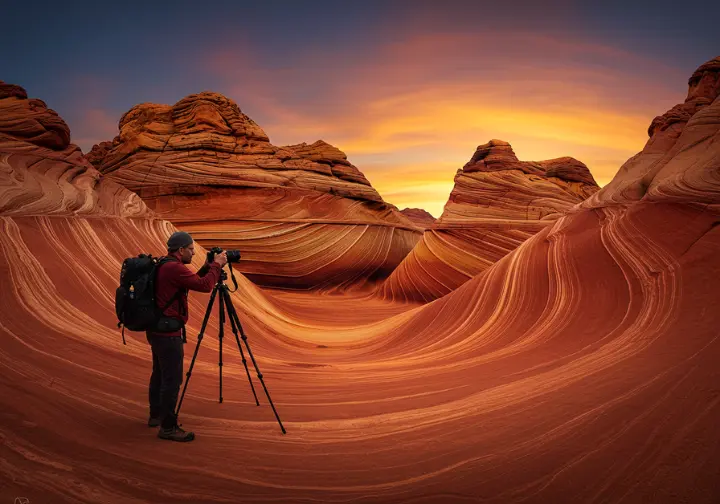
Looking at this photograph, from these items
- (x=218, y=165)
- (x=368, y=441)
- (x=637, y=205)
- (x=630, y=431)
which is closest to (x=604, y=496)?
(x=630, y=431)

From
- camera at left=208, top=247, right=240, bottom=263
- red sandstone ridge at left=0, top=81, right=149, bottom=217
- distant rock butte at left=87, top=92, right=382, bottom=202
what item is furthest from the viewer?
distant rock butte at left=87, top=92, right=382, bottom=202

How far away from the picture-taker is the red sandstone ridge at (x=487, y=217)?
1373cm

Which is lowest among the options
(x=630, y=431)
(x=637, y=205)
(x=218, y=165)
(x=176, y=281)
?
(x=630, y=431)

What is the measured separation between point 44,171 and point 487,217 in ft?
36.2

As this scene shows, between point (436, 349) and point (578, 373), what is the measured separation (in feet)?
8.19

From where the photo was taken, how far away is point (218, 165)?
56.2 feet

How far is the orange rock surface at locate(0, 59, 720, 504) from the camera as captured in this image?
2.70 meters

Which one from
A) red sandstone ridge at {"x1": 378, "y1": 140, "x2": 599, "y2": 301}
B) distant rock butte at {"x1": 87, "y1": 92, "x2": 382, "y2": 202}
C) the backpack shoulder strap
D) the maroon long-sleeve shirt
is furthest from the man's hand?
distant rock butte at {"x1": 87, "y1": 92, "x2": 382, "y2": 202}

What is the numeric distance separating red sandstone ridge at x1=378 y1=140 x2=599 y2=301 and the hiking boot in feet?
36.1

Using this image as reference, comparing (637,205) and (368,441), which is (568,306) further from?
(368,441)

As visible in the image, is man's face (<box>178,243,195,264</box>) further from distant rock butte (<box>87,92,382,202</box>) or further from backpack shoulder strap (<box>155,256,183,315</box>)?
distant rock butte (<box>87,92,382,202</box>)

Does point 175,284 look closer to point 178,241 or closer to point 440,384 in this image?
point 178,241

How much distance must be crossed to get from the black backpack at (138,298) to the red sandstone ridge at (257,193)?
38.7 feet

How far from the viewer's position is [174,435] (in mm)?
3162
